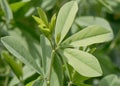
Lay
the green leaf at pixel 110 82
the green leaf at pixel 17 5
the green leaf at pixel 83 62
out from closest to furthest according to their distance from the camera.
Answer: the green leaf at pixel 83 62 → the green leaf at pixel 110 82 → the green leaf at pixel 17 5

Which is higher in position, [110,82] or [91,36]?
[91,36]

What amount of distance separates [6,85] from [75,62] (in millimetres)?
291

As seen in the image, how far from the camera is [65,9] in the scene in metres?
0.54

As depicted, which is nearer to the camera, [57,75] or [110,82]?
[57,75]

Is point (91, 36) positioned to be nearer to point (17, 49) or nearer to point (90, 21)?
point (17, 49)

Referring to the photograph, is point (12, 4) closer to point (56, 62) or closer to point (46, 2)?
point (46, 2)

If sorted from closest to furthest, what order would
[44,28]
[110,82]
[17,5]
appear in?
[44,28], [110,82], [17,5]

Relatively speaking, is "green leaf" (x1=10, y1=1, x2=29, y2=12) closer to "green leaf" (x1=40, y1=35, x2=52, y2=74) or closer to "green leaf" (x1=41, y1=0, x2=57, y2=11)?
"green leaf" (x1=41, y1=0, x2=57, y2=11)

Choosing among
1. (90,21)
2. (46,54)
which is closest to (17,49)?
(46,54)

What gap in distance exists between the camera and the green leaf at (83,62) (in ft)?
1.61

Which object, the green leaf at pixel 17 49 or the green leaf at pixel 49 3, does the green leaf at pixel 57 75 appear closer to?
the green leaf at pixel 17 49

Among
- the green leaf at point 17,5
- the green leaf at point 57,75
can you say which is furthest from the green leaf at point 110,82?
the green leaf at point 17,5

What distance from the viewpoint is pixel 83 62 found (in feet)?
1.64

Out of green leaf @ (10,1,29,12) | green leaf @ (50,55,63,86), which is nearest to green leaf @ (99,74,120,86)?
green leaf @ (50,55,63,86)
